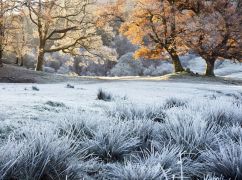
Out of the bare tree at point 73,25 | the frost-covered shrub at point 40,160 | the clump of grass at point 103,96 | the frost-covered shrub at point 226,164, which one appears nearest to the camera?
the frost-covered shrub at point 40,160

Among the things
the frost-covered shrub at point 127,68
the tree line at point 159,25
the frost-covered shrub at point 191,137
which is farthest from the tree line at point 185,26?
the frost-covered shrub at point 191,137

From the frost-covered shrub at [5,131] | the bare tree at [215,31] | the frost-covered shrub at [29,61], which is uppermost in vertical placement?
the bare tree at [215,31]

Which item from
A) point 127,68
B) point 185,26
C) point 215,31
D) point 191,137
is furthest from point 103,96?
point 127,68

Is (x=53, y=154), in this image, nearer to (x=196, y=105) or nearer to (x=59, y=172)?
(x=59, y=172)

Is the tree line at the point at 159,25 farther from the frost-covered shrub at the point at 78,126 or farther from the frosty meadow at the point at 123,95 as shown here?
the frost-covered shrub at the point at 78,126

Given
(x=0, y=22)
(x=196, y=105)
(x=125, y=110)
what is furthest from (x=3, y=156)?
(x=0, y=22)

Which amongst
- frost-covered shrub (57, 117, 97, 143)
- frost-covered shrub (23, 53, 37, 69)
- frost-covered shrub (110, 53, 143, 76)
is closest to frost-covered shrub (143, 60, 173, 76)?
frost-covered shrub (110, 53, 143, 76)

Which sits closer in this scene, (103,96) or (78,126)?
(78,126)

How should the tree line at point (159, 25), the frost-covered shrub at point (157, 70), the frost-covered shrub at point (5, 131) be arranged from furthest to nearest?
the frost-covered shrub at point (157, 70), the tree line at point (159, 25), the frost-covered shrub at point (5, 131)

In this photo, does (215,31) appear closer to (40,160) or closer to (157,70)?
(157,70)

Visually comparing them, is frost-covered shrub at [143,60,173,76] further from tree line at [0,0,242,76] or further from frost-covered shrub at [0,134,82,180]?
frost-covered shrub at [0,134,82,180]

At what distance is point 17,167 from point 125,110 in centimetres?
304

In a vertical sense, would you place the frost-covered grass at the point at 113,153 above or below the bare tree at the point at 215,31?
below

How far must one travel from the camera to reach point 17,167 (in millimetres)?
2578
